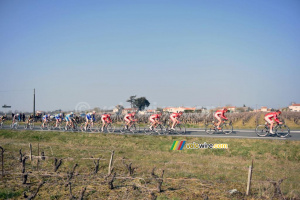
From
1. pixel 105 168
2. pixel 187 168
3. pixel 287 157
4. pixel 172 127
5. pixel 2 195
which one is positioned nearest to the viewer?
pixel 2 195

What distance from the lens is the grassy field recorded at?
30.8 ft

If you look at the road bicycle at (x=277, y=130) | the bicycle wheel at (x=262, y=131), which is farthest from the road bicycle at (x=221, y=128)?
the road bicycle at (x=277, y=130)

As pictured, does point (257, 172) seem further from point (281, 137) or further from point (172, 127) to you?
point (172, 127)

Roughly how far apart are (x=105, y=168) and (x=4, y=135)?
20582 millimetres

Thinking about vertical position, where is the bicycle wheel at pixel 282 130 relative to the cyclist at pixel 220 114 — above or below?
below

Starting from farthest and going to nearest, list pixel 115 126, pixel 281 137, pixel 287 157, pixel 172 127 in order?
pixel 115 126
pixel 172 127
pixel 281 137
pixel 287 157

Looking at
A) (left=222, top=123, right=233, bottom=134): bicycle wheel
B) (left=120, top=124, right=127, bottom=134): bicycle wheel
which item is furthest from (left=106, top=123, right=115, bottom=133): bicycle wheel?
(left=222, top=123, right=233, bottom=134): bicycle wheel

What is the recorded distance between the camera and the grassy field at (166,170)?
940cm

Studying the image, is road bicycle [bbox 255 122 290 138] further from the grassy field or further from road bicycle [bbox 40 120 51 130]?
road bicycle [bbox 40 120 51 130]

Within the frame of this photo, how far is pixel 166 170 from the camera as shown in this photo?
12.6 metres

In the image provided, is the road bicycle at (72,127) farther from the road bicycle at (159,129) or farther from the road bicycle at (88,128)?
the road bicycle at (159,129)

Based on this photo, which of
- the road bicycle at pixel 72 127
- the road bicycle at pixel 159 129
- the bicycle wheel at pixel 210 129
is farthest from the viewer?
the road bicycle at pixel 72 127

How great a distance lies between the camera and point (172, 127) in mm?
23156

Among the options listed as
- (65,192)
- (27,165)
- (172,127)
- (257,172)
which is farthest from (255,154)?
(27,165)
